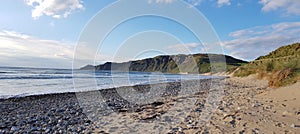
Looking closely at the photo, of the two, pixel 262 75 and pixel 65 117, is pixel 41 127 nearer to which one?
pixel 65 117

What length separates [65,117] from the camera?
27.8 ft

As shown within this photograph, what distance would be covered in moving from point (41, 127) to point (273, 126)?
6159 millimetres

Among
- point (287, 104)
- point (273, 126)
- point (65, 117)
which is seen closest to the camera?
point (273, 126)

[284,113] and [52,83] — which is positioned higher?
[284,113]

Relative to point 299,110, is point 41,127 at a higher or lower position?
lower

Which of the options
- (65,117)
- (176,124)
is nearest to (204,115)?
(176,124)

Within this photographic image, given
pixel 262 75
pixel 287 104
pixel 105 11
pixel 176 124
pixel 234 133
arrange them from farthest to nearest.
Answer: pixel 262 75 < pixel 105 11 < pixel 287 104 < pixel 176 124 < pixel 234 133

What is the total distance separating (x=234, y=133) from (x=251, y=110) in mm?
2478

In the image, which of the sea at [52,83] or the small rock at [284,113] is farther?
the sea at [52,83]

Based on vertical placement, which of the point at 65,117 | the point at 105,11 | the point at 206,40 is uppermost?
the point at 105,11

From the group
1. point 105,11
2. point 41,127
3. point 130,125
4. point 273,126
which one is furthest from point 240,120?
point 105,11

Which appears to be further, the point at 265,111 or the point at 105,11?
the point at 105,11

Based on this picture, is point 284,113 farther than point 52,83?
No

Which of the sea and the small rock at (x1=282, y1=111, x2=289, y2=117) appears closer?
the small rock at (x1=282, y1=111, x2=289, y2=117)
